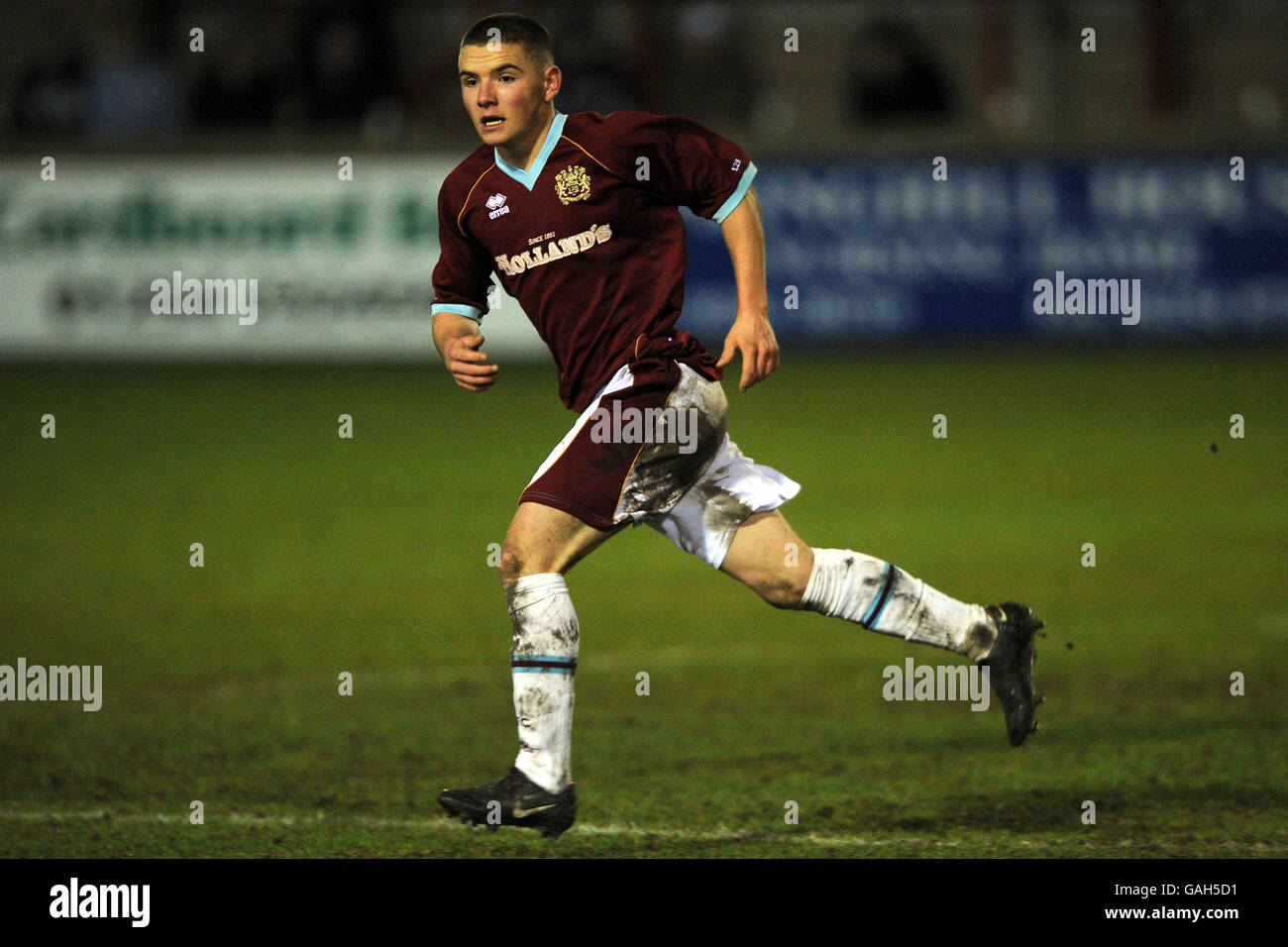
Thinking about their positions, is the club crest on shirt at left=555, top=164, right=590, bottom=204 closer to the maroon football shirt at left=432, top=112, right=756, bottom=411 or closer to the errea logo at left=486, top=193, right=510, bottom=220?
the maroon football shirt at left=432, top=112, right=756, bottom=411

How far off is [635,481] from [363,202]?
12.1 m

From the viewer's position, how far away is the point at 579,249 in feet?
15.9

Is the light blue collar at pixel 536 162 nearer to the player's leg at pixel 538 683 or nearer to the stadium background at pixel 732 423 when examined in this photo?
the player's leg at pixel 538 683

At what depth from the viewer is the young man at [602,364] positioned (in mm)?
4684

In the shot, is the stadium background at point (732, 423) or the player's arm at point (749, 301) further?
the stadium background at point (732, 423)

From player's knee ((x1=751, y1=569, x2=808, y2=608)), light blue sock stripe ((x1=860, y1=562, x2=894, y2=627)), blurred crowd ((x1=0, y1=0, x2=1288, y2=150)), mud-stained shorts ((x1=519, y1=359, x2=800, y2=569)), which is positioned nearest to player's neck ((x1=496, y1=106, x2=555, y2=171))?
mud-stained shorts ((x1=519, y1=359, x2=800, y2=569))

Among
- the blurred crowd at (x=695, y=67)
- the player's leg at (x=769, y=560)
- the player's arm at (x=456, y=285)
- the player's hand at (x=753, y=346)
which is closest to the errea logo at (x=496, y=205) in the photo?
the player's arm at (x=456, y=285)

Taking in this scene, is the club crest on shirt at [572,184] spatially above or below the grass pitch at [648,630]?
above

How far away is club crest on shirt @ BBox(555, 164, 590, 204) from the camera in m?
4.85

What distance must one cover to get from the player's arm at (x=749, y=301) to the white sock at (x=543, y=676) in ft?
2.42

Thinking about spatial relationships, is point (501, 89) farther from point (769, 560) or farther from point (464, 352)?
point (769, 560)

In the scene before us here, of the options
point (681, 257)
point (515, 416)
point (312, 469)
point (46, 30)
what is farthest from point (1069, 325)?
point (681, 257)

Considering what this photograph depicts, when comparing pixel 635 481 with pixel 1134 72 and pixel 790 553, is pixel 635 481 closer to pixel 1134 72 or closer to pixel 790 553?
pixel 790 553

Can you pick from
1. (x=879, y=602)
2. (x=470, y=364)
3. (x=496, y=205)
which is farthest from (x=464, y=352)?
(x=879, y=602)
